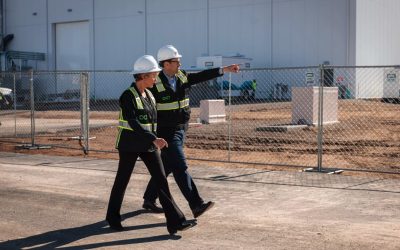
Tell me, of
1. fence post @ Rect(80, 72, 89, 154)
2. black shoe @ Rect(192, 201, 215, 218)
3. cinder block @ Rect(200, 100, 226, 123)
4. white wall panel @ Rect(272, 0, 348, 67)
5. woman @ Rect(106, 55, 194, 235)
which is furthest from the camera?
white wall panel @ Rect(272, 0, 348, 67)

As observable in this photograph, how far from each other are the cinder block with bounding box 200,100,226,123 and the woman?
50.9ft

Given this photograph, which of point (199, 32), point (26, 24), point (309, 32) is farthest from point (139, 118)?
point (26, 24)

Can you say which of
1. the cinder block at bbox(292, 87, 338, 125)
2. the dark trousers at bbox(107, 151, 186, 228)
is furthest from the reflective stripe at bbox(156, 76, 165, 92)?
the cinder block at bbox(292, 87, 338, 125)

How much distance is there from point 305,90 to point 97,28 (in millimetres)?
34349

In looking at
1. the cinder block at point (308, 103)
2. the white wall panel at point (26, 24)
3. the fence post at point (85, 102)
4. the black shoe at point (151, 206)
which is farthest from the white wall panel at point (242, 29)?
the black shoe at point (151, 206)

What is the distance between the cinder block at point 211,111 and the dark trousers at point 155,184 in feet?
50.7

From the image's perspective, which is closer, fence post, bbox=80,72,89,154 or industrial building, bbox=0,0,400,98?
Answer: fence post, bbox=80,72,89,154

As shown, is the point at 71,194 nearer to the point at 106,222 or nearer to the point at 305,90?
the point at 106,222

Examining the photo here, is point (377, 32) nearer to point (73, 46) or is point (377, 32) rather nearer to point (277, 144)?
point (73, 46)

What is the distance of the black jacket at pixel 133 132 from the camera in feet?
20.2

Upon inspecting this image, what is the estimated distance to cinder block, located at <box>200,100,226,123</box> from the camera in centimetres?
2227

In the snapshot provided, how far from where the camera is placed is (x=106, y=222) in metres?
6.98

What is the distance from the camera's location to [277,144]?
16.3 metres

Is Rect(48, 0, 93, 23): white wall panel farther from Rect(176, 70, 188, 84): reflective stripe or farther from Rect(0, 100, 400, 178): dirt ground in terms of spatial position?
Rect(176, 70, 188, 84): reflective stripe
